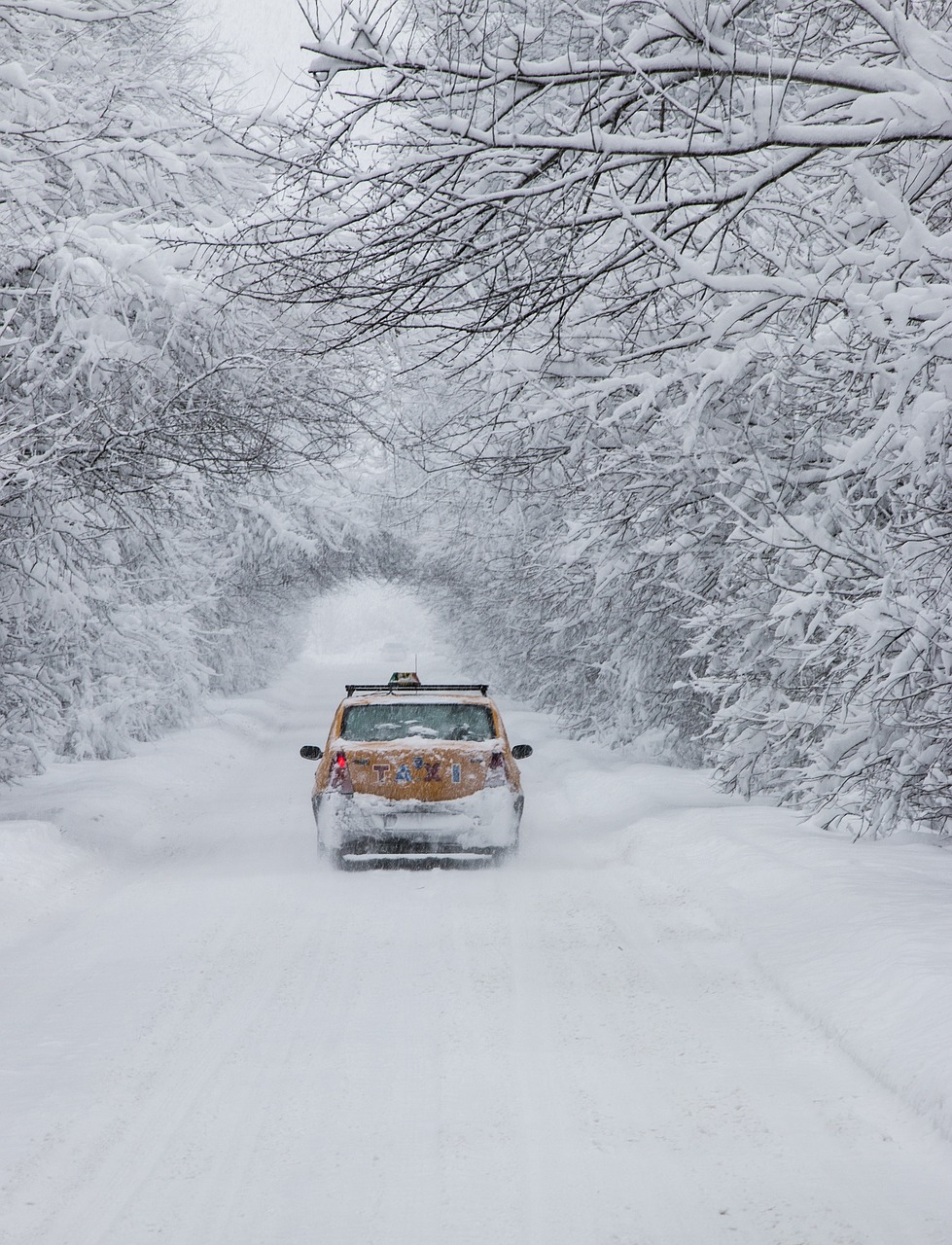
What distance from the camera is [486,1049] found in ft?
19.7

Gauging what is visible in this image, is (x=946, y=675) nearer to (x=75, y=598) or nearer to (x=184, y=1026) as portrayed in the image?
(x=184, y=1026)

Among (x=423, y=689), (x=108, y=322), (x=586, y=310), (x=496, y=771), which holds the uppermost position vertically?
(x=586, y=310)

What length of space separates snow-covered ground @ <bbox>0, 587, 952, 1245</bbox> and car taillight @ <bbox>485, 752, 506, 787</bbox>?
1011 millimetres

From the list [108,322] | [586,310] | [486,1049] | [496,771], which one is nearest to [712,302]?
[586,310]

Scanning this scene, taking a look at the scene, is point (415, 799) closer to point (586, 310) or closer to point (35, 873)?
point (35, 873)

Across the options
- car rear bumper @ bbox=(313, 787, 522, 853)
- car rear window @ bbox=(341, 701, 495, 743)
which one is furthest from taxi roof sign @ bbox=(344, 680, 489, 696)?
car rear bumper @ bbox=(313, 787, 522, 853)

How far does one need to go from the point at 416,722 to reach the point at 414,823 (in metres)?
1.31

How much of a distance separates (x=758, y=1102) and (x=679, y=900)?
4866 millimetres

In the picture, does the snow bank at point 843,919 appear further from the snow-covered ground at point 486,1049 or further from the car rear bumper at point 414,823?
the car rear bumper at point 414,823

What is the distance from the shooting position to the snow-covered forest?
505 cm

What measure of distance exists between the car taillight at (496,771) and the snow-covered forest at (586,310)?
2.54m

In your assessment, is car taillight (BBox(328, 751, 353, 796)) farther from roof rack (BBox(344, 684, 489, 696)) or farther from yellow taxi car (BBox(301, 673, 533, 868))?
roof rack (BBox(344, 684, 489, 696))

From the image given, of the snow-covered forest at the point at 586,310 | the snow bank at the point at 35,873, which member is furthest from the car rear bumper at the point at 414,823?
the snow-covered forest at the point at 586,310

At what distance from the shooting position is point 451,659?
74.6 m
